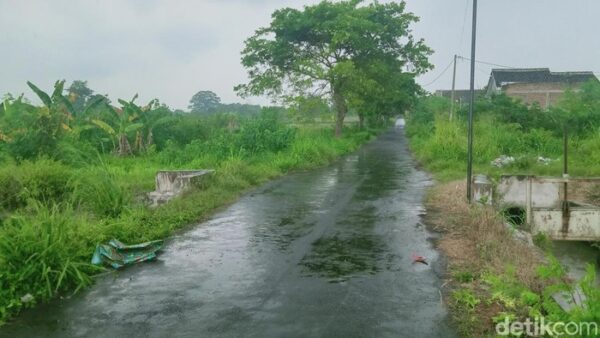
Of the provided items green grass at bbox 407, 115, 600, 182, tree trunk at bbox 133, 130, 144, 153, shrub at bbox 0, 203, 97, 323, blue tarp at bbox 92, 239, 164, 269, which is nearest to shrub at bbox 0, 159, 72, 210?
blue tarp at bbox 92, 239, 164, 269

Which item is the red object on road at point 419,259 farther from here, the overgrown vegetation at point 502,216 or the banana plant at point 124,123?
the banana plant at point 124,123

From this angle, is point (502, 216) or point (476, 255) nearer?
point (476, 255)

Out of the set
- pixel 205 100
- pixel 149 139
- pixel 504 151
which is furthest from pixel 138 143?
pixel 205 100

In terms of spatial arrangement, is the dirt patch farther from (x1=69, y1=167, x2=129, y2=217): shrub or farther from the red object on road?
(x1=69, y1=167, x2=129, y2=217): shrub

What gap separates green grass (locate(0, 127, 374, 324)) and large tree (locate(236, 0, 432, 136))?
389 inches

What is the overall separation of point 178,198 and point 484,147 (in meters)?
12.7

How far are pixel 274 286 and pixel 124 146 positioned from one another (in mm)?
16971

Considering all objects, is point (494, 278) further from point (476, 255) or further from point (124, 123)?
point (124, 123)

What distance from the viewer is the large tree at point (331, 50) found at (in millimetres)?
26031

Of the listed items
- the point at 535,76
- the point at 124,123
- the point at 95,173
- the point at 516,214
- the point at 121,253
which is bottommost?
the point at 516,214

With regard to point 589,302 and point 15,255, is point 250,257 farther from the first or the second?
point 589,302

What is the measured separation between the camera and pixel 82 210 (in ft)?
29.3

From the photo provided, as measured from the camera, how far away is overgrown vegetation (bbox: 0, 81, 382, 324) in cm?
594

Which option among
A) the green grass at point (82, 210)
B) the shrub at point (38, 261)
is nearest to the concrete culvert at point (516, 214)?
the green grass at point (82, 210)
